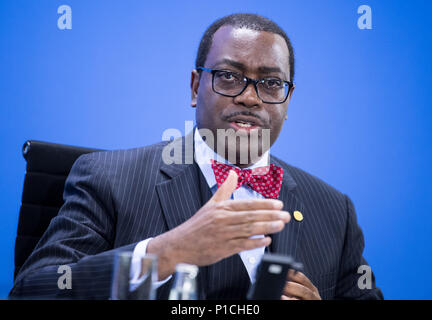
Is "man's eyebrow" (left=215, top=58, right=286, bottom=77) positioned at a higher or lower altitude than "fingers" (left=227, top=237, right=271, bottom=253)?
higher

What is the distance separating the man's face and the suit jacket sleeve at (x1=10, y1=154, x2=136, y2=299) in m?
0.53

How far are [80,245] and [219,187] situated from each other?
1.80 feet

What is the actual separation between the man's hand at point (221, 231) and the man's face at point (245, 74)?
647 millimetres

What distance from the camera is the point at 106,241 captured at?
1.71 meters

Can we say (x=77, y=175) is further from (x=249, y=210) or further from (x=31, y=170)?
(x=249, y=210)

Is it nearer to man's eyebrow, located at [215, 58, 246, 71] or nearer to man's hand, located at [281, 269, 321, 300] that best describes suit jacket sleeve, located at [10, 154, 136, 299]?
man's hand, located at [281, 269, 321, 300]

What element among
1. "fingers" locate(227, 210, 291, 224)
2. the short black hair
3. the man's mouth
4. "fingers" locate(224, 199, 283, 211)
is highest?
the short black hair

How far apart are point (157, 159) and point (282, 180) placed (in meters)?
0.59

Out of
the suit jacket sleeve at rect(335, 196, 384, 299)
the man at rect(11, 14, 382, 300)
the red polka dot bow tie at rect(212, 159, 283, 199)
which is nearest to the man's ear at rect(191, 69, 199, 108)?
the man at rect(11, 14, 382, 300)

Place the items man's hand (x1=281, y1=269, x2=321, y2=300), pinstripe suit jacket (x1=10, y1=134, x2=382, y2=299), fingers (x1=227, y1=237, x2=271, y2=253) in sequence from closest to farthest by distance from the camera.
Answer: fingers (x1=227, y1=237, x2=271, y2=253)
man's hand (x1=281, y1=269, x2=321, y2=300)
pinstripe suit jacket (x1=10, y1=134, x2=382, y2=299)

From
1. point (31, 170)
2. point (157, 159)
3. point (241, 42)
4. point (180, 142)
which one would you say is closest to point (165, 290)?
point (157, 159)

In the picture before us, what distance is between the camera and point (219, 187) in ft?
5.24

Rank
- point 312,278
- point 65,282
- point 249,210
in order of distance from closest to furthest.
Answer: point 249,210 → point 65,282 → point 312,278

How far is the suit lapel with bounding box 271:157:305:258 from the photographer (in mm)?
1757
